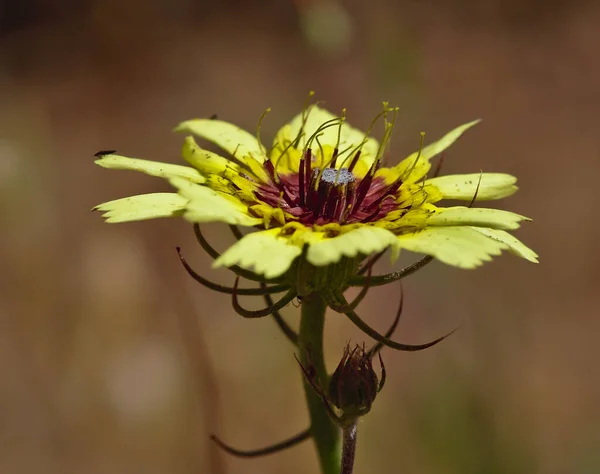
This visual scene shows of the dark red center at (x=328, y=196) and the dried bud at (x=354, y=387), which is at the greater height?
the dark red center at (x=328, y=196)

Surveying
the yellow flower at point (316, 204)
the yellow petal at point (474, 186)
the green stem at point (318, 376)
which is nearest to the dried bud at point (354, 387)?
the green stem at point (318, 376)

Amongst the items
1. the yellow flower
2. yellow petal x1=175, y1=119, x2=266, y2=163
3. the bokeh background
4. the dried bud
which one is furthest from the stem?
the bokeh background

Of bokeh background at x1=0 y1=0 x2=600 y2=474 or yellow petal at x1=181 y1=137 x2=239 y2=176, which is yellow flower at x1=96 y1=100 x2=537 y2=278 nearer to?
yellow petal at x1=181 y1=137 x2=239 y2=176

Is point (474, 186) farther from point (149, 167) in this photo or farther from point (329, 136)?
point (149, 167)

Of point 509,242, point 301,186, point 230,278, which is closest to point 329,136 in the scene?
point 301,186

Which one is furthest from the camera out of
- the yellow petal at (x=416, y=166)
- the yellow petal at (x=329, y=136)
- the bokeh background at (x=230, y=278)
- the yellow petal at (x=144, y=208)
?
the bokeh background at (x=230, y=278)

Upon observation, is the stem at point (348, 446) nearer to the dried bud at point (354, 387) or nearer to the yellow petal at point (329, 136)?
the dried bud at point (354, 387)

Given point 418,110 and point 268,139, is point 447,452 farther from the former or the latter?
point 418,110
